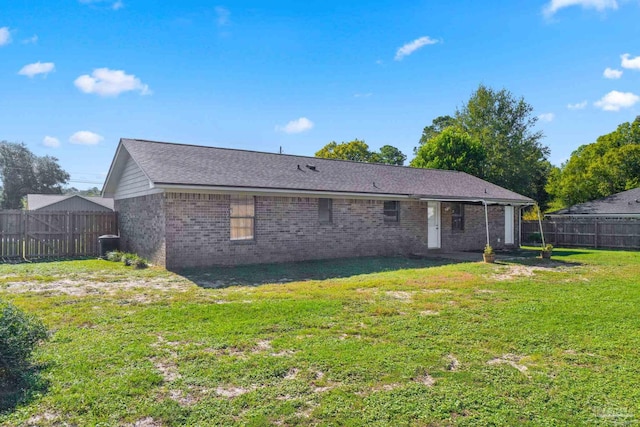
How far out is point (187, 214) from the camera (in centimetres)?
1155

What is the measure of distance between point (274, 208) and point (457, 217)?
31.5 feet

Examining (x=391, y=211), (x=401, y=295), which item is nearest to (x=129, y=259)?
(x=401, y=295)

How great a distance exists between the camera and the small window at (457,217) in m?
18.3

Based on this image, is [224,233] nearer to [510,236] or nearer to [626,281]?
[626,281]

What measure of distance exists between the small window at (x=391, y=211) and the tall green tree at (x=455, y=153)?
18.2 metres

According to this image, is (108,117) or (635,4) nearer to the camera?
(635,4)

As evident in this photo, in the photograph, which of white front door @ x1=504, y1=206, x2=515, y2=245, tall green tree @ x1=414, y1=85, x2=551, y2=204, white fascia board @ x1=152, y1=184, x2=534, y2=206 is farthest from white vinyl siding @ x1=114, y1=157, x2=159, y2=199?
tall green tree @ x1=414, y1=85, x2=551, y2=204

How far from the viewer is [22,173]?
53.6 meters

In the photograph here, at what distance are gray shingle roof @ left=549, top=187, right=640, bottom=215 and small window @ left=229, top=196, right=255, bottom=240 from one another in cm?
2146

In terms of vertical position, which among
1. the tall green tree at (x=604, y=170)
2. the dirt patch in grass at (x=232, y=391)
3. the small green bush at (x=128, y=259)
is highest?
the tall green tree at (x=604, y=170)

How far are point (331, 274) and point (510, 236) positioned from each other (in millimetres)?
13541

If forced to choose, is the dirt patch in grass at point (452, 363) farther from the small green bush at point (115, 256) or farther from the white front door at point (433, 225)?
the white front door at point (433, 225)

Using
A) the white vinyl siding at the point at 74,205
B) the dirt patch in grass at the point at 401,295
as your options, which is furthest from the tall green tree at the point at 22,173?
the dirt patch in grass at the point at 401,295

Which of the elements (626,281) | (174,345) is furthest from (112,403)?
(626,281)
